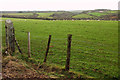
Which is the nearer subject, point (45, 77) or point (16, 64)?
point (45, 77)

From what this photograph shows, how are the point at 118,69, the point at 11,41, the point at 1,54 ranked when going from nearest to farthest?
1. the point at 118,69
2. the point at 1,54
3. the point at 11,41

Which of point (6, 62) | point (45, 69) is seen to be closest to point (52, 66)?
point (45, 69)

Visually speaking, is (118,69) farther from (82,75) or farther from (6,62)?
(6,62)

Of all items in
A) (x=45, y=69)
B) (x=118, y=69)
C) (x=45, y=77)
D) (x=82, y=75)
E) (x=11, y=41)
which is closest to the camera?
(x=45, y=77)

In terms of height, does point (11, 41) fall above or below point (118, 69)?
above

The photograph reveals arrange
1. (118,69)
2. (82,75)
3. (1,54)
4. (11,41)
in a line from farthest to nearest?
(11,41)
(1,54)
(118,69)
(82,75)

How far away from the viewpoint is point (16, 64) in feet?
30.7

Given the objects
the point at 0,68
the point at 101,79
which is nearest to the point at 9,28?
the point at 0,68

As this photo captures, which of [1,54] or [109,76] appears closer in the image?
[109,76]

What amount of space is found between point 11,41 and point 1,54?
151cm

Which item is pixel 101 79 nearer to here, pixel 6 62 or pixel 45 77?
pixel 45 77

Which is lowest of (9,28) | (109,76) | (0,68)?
(109,76)

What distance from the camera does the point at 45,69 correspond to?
366 inches

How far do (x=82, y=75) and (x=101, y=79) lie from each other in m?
1.09
